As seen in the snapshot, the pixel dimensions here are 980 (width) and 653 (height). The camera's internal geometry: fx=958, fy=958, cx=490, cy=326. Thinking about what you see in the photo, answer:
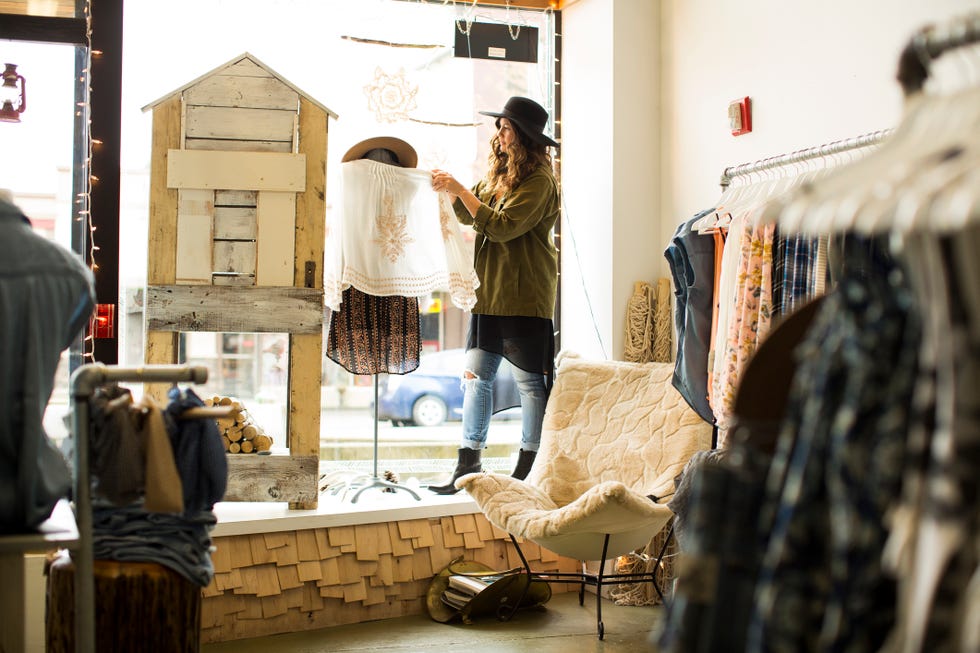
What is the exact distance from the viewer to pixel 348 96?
4.23 metres

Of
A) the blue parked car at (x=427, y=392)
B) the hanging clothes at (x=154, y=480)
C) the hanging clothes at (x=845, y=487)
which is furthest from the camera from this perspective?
the blue parked car at (x=427, y=392)

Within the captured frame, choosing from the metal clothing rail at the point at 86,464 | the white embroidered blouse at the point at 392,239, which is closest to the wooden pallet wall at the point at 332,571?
the white embroidered blouse at the point at 392,239

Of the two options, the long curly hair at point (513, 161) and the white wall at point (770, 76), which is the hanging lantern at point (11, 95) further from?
the white wall at point (770, 76)

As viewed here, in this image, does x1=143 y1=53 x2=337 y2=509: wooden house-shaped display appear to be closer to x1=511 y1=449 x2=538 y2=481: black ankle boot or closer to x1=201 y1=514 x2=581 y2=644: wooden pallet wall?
x1=201 y1=514 x2=581 y2=644: wooden pallet wall

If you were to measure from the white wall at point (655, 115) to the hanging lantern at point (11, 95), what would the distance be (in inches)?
93.5

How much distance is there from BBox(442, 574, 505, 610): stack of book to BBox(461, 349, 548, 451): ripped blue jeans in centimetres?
60

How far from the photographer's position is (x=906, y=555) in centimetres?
107

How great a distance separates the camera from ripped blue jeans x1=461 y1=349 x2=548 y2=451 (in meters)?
4.05

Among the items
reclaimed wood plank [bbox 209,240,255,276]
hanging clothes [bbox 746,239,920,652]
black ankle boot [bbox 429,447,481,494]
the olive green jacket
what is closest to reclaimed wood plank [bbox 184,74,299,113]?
reclaimed wood plank [bbox 209,240,255,276]

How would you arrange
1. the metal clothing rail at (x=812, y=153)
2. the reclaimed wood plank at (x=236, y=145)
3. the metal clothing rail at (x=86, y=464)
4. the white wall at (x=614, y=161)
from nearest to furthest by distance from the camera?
the metal clothing rail at (x=86, y=464) < the metal clothing rail at (x=812, y=153) < the reclaimed wood plank at (x=236, y=145) < the white wall at (x=614, y=161)

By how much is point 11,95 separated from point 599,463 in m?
2.79

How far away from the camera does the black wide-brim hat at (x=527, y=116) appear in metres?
3.97

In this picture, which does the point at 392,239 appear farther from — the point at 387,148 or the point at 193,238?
the point at 193,238

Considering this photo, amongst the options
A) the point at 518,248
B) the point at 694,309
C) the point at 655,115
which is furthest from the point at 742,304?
the point at 655,115
